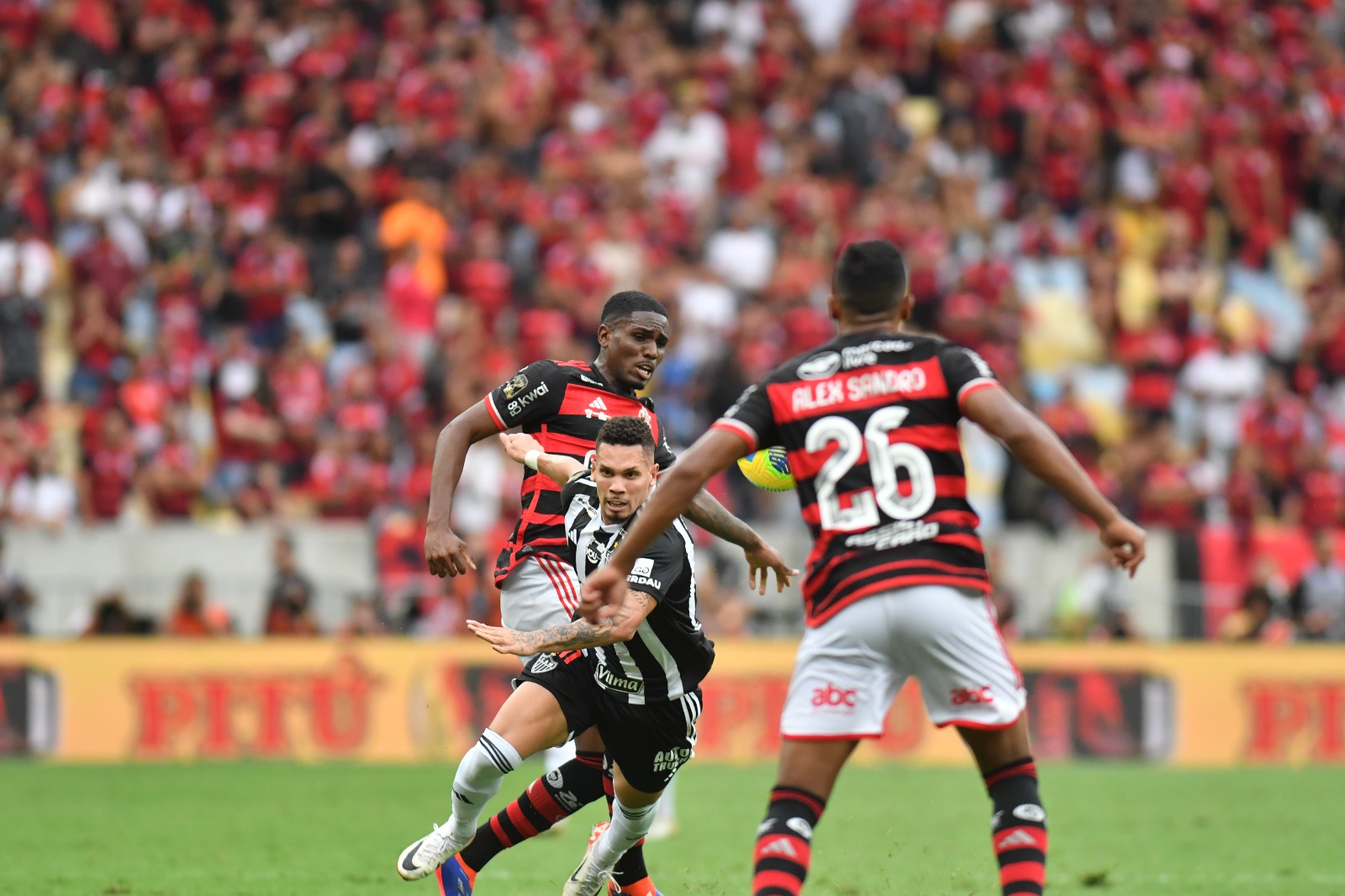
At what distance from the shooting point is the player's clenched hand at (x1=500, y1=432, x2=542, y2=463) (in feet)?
26.6

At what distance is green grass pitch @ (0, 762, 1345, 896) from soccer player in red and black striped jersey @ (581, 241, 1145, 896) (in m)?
3.10

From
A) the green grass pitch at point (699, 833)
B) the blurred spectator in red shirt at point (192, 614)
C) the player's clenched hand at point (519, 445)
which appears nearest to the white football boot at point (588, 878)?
the green grass pitch at point (699, 833)

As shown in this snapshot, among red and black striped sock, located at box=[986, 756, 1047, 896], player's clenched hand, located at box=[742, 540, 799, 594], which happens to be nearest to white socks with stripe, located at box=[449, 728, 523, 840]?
player's clenched hand, located at box=[742, 540, 799, 594]

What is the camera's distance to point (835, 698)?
5.96 metres

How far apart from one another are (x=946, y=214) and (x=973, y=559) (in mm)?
18299

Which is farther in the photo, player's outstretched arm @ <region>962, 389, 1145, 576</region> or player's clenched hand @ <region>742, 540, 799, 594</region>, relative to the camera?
player's clenched hand @ <region>742, 540, 799, 594</region>

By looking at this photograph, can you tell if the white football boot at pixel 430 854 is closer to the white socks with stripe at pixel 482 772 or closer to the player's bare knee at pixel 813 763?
the white socks with stripe at pixel 482 772

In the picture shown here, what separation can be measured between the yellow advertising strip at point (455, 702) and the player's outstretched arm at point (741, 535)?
9398mm

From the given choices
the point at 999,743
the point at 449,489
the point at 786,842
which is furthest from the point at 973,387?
the point at 449,489

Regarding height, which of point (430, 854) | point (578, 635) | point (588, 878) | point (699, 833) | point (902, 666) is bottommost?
point (699, 833)

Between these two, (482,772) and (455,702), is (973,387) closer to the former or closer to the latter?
(482,772)

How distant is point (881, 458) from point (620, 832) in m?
2.58

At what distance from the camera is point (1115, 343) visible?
23.0m

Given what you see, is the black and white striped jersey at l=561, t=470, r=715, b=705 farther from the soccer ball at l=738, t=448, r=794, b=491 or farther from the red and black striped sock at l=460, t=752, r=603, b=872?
the red and black striped sock at l=460, t=752, r=603, b=872
